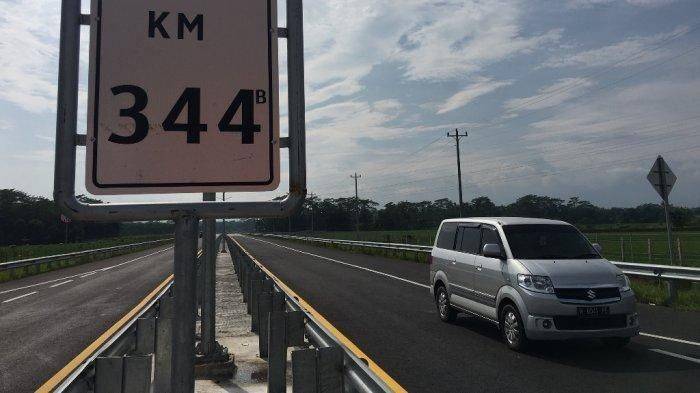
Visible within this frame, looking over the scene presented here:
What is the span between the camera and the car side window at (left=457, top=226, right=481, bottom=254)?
32.9 ft

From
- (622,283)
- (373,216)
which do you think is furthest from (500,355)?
(373,216)

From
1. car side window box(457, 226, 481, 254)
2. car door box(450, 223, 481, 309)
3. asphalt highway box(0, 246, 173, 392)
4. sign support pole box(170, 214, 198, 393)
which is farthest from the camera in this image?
car side window box(457, 226, 481, 254)

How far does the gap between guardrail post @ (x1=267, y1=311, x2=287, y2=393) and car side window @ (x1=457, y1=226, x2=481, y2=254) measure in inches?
218

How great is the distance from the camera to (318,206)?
17388 centimetres

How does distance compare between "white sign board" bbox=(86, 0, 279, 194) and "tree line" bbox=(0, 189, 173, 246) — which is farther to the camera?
"tree line" bbox=(0, 189, 173, 246)

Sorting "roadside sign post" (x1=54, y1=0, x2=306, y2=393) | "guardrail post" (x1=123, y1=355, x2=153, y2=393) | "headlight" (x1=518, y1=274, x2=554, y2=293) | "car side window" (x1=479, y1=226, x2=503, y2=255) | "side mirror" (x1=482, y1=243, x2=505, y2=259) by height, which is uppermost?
"roadside sign post" (x1=54, y1=0, x2=306, y2=393)

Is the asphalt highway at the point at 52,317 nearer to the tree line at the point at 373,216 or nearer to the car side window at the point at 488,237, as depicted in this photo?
the car side window at the point at 488,237

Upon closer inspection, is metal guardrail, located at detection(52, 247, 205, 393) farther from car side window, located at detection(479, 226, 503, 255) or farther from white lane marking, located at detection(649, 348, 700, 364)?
white lane marking, located at detection(649, 348, 700, 364)

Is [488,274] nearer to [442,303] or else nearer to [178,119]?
[442,303]

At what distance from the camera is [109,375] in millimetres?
2736

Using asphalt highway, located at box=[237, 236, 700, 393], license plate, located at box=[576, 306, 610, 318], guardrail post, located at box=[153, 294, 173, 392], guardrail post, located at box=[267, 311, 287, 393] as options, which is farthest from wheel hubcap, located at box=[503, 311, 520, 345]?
guardrail post, located at box=[153, 294, 173, 392]

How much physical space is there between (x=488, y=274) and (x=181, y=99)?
→ 814 cm

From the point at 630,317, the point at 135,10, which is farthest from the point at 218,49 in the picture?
the point at 630,317

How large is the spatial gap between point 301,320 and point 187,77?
439 centimetres
